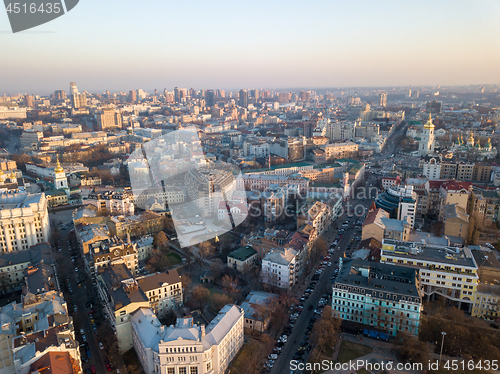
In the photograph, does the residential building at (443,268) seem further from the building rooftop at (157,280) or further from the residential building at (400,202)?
the building rooftop at (157,280)

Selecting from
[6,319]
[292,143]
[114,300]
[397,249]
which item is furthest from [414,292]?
[292,143]

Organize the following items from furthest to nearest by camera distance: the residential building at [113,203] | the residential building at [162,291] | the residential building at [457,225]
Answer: the residential building at [113,203] < the residential building at [457,225] < the residential building at [162,291]

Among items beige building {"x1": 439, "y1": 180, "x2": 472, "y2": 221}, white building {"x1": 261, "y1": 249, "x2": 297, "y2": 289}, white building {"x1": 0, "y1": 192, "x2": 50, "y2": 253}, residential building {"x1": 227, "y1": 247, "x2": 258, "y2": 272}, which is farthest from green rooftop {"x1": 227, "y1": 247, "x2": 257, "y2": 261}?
beige building {"x1": 439, "y1": 180, "x2": 472, "y2": 221}

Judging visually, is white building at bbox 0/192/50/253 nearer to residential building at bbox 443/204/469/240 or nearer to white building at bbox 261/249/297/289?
white building at bbox 261/249/297/289

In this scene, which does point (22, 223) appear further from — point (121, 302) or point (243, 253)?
point (243, 253)

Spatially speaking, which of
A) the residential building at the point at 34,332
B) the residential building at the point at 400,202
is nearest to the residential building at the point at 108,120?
the residential building at the point at 400,202

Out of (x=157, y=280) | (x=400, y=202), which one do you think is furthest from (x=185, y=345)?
(x=400, y=202)
